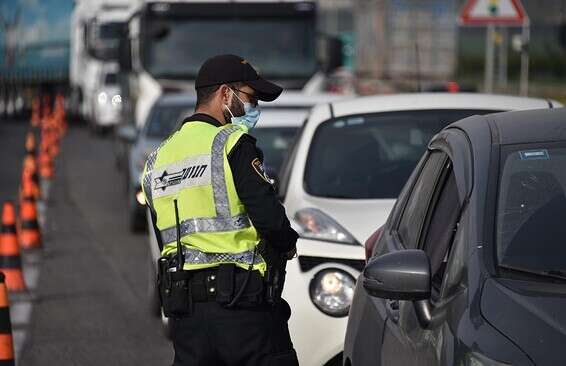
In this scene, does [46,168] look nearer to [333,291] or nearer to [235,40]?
[235,40]

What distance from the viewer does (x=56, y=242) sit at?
53.8ft

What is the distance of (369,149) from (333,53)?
12.7 meters

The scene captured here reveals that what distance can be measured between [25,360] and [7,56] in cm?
3667

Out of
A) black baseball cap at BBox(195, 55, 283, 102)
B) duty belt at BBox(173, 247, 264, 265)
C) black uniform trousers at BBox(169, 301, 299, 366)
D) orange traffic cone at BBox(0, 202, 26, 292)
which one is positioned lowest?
orange traffic cone at BBox(0, 202, 26, 292)

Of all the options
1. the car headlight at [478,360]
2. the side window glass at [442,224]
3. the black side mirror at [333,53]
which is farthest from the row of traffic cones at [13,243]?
the black side mirror at [333,53]

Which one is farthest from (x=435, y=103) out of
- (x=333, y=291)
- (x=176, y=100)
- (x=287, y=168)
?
(x=176, y=100)

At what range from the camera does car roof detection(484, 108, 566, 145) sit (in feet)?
15.9

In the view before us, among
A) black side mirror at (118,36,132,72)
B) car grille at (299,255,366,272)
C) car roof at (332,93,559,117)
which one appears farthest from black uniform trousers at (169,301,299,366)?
black side mirror at (118,36,132,72)

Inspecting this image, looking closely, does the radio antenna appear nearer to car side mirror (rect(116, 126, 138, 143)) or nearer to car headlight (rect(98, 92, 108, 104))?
car side mirror (rect(116, 126, 138, 143))

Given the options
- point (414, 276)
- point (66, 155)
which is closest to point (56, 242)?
point (414, 276)

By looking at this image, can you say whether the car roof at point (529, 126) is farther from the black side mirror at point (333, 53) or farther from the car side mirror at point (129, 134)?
the black side mirror at point (333, 53)

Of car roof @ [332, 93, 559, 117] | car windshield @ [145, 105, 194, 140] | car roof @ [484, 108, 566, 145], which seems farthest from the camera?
car windshield @ [145, 105, 194, 140]

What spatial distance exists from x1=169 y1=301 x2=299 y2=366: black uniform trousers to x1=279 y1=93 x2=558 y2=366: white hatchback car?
1894 mm

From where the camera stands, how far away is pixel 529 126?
4.96m
